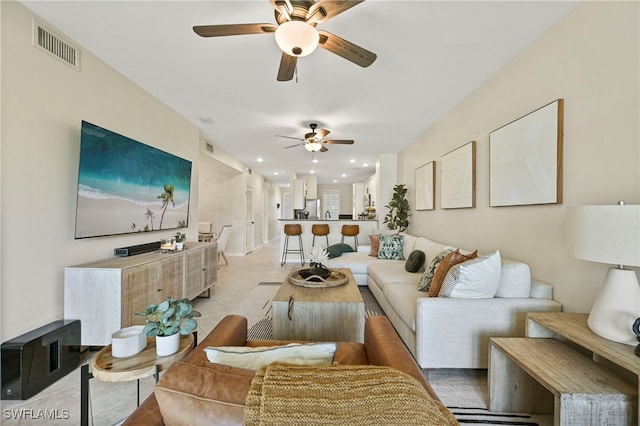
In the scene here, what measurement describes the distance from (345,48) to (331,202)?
10437 mm

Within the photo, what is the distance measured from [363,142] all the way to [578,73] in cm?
362

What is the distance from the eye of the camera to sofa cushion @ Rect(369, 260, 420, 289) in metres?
3.02

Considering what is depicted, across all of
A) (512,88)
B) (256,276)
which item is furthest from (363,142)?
(256,276)

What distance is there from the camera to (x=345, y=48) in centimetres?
188

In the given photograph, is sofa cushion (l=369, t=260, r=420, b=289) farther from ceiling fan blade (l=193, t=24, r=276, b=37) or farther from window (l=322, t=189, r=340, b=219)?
window (l=322, t=189, r=340, b=219)

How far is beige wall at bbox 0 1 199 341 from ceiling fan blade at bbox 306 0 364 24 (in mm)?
2063

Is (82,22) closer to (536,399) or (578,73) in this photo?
(578,73)

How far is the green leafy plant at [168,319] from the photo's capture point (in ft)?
3.85

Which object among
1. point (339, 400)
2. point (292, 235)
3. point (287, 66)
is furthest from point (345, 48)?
point (292, 235)

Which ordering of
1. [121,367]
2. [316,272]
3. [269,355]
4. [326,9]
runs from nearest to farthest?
[269,355], [121,367], [326,9], [316,272]

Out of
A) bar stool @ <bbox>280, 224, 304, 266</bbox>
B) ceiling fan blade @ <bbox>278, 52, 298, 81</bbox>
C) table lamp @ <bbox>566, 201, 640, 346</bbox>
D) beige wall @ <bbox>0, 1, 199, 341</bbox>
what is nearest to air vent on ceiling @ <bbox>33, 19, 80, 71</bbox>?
beige wall @ <bbox>0, 1, 199, 341</bbox>

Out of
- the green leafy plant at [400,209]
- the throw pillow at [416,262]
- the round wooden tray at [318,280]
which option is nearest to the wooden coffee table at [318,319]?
the round wooden tray at [318,280]

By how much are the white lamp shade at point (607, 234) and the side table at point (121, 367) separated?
6.45 ft

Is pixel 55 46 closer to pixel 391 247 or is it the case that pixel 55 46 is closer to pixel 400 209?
pixel 391 247
